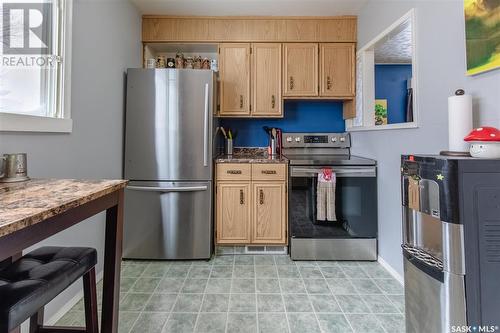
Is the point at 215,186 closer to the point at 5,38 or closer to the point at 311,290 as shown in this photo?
the point at 311,290

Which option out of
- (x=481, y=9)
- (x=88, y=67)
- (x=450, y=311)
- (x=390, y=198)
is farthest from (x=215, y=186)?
(x=481, y=9)

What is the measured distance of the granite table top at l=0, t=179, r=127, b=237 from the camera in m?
0.62

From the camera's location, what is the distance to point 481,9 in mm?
1202

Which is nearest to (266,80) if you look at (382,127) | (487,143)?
(382,127)

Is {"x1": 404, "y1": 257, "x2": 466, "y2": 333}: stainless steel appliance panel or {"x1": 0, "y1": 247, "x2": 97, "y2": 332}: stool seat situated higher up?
{"x1": 0, "y1": 247, "x2": 97, "y2": 332}: stool seat

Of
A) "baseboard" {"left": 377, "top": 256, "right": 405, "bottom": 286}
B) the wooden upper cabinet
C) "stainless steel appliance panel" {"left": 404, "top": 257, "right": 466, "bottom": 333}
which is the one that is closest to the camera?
→ "stainless steel appliance panel" {"left": 404, "top": 257, "right": 466, "bottom": 333}

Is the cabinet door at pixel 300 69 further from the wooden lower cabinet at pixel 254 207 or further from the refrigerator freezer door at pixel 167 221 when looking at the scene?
the refrigerator freezer door at pixel 167 221

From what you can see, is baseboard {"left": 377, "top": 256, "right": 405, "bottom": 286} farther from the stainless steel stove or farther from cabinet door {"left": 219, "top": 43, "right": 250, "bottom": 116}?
cabinet door {"left": 219, "top": 43, "right": 250, "bottom": 116}

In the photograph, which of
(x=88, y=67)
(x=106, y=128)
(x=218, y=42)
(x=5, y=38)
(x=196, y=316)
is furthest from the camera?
(x=218, y=42)

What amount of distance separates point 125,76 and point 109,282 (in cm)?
194

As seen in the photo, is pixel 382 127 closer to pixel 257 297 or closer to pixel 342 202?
pixel 342 202

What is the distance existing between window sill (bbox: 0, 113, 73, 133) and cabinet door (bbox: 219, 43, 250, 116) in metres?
1.47

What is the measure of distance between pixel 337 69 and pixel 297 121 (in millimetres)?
719

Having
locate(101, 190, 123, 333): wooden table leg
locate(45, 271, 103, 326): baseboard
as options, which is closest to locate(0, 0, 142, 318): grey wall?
locate(45, 271, 103, 326): baseboard
